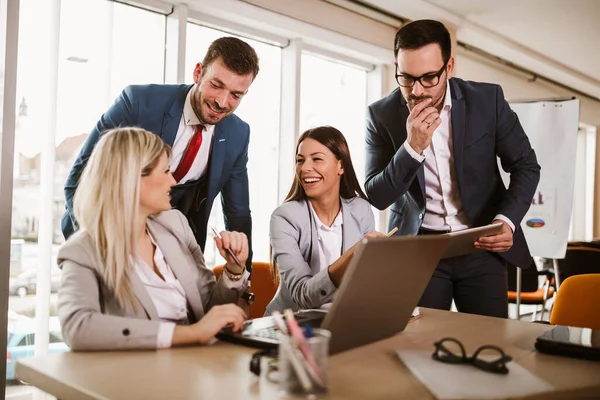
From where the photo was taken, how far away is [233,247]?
166 cm

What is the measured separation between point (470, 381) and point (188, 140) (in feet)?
5.62

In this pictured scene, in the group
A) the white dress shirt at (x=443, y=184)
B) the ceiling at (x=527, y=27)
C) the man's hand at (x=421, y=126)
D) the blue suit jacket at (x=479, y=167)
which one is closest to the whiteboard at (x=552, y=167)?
the ceiling at (x=527, y=27)

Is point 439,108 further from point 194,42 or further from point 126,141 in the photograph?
point 194,42

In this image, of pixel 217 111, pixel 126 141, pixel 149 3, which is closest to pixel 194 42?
pixel 149 3

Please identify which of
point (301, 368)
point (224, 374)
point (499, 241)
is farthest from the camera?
point (499, 241)

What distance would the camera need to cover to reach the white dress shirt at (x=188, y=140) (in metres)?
2.45

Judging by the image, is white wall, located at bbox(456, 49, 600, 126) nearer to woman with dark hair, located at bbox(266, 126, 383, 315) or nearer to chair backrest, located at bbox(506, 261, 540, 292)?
chair backrest, located at bbox(506, 261, 540, 292)

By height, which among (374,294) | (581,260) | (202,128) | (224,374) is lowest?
(581,260)

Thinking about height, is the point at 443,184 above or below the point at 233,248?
above

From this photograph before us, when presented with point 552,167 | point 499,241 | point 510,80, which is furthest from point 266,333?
point 510,80

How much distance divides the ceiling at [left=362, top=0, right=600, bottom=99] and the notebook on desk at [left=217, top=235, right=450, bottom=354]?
3683mm

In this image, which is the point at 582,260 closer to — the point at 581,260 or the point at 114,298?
the point at 581,260

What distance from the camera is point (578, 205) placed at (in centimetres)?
1003

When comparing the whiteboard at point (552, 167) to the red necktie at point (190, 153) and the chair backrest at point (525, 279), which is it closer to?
the chair backrest at point (525, 279)
